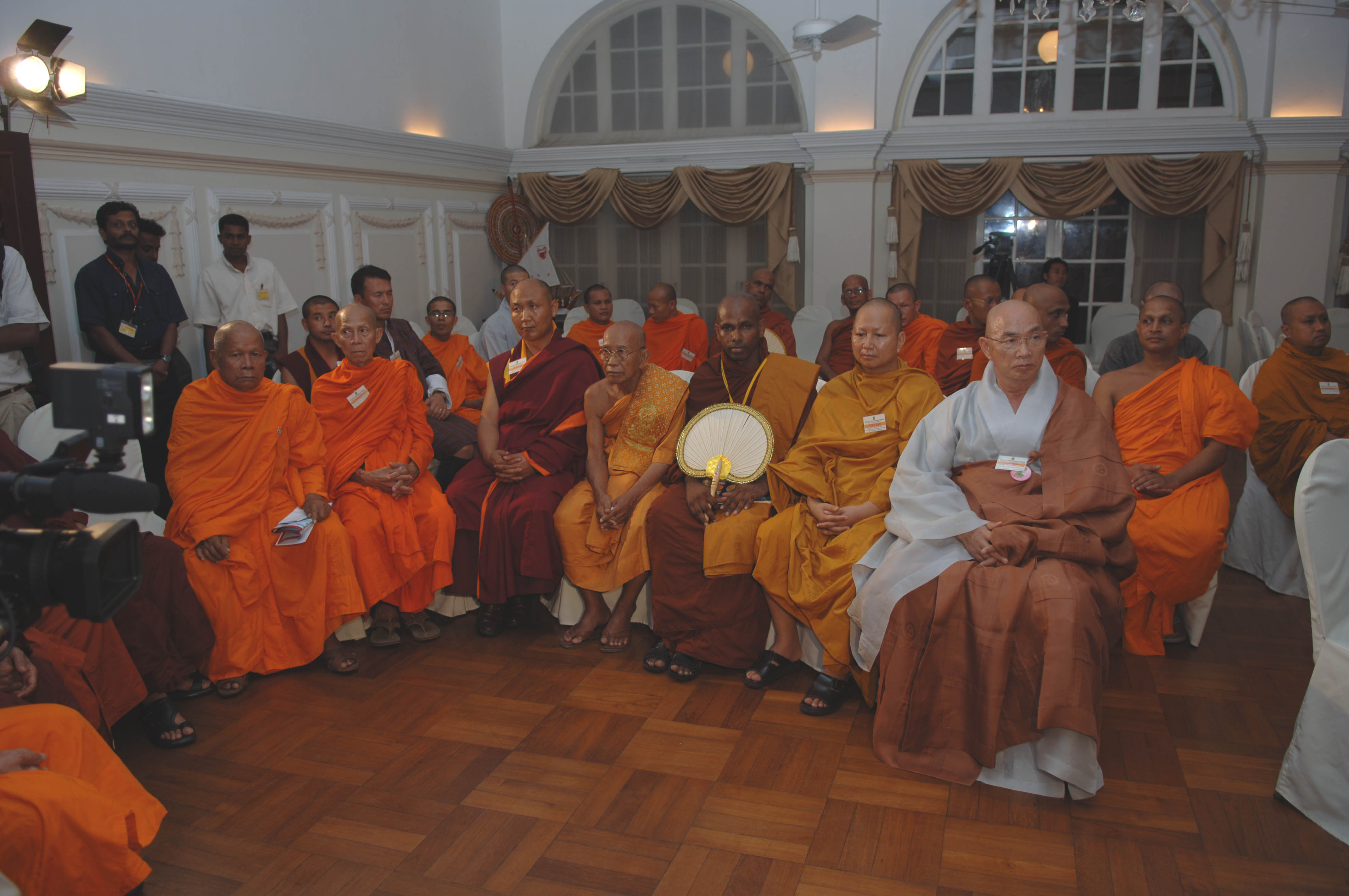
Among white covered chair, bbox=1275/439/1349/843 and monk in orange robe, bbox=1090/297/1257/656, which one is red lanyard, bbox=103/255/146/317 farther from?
white covered chair, bbox=1275/439/1349/843

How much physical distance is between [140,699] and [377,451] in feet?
4.54

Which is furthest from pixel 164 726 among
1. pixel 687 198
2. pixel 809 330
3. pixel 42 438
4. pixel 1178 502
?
pixel 687 198

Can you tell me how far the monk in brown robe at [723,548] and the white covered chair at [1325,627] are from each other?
1.74 m

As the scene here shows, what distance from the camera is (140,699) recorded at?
2.91 meters

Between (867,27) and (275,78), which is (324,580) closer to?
(275,78)

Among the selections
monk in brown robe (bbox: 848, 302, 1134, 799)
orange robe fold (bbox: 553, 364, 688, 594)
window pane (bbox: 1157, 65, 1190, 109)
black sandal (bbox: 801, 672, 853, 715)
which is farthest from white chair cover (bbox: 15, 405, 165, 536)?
window pane (bbox: 1157, 65, 1190, 109)

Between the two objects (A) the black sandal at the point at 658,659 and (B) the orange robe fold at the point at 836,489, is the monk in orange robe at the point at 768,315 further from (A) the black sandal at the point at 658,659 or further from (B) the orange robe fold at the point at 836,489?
(A) the black sandal at the point at 658,659

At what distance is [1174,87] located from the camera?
7.79m

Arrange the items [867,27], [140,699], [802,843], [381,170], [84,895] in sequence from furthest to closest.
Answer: [381,170]
[867,27]
[140,699]
[802,843]
[84,895]

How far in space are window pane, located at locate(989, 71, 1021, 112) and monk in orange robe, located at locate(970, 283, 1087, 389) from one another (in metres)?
4.10

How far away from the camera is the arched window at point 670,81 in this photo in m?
8.55

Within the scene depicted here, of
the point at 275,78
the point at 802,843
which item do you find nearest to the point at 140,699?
the point at 802,843

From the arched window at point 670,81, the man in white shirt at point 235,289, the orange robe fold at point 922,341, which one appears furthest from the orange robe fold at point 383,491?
the arched window at point 670,81

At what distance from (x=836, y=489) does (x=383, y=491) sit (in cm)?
191
